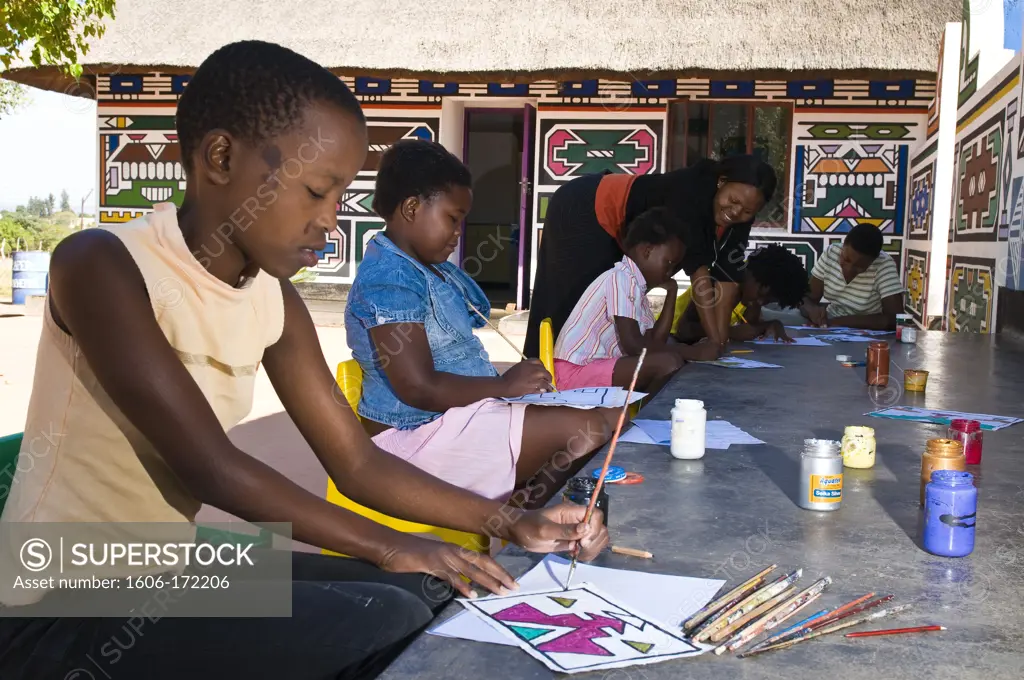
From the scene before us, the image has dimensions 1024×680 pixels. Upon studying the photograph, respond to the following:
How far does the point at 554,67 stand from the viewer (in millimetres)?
9688

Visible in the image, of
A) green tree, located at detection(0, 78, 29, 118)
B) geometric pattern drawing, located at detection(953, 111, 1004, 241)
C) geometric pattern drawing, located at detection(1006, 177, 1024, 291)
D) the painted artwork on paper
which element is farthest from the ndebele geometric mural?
green tree, located at detection(0, 78, 29, 118)

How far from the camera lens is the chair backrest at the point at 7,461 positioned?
1.47 meters

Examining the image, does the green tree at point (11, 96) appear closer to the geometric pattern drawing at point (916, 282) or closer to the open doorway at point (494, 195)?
the open doorway at point (494, 195)

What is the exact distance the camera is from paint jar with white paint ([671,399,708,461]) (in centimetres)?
202

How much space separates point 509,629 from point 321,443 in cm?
62

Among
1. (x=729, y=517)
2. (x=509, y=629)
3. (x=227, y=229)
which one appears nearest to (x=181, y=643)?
(x=509, y=629)

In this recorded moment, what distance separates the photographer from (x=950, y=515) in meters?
A: 1.46

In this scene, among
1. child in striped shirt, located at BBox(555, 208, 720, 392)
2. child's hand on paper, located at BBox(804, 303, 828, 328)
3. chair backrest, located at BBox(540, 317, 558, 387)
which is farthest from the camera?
child's hand on paper, located at BBox(804, 303, 828, 328)

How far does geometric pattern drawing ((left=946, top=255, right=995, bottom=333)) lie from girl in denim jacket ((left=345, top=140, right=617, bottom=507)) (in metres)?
3.97

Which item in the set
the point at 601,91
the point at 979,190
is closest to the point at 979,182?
the point at 979,190

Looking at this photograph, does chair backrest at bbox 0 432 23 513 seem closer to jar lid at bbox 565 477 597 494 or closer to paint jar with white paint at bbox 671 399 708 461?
jar lid at bbox 565 477 597 494

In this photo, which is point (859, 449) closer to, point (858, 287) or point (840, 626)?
point (840, 626)

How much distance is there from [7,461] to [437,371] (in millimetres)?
1234

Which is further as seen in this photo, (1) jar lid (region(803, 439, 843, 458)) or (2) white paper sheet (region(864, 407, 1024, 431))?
(2) white paper sheet (region(864, 407, 1024, 431))
